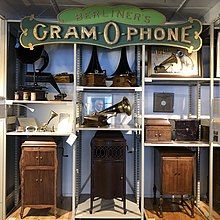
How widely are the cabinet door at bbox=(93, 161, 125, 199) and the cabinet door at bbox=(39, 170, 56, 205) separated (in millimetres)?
464

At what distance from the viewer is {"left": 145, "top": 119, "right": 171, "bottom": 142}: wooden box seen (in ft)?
13.2

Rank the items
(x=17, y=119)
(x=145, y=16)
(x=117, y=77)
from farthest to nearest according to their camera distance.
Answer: (x=17, y=119) < (x=117, y=77) < (x=145, y=16)

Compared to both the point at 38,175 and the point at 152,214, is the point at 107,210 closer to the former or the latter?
the point at 152,214

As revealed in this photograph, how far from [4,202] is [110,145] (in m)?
1.35

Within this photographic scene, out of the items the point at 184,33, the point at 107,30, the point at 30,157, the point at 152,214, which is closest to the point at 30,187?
the point at 30,157

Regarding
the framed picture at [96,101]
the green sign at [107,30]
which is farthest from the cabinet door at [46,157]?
the green sign at [107,30]

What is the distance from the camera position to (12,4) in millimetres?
4262

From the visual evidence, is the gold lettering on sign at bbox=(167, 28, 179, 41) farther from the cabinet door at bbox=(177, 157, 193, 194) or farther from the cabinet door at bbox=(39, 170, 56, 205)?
the cabinet door at bbox=(39, 170, 56, 205)

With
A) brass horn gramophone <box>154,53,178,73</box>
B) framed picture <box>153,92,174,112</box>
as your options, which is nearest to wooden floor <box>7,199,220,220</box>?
framed picture <box>153,92,174,112</box>

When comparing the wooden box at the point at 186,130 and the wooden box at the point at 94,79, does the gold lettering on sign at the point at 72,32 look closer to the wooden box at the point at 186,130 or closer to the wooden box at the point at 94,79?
the wooden box at the point at 94,79

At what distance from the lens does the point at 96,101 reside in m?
4.74

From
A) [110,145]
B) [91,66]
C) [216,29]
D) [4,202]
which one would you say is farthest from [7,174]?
[216,29]

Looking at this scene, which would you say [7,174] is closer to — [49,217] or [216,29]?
[49,217]

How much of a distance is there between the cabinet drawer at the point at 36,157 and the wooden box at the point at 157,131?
117cm
